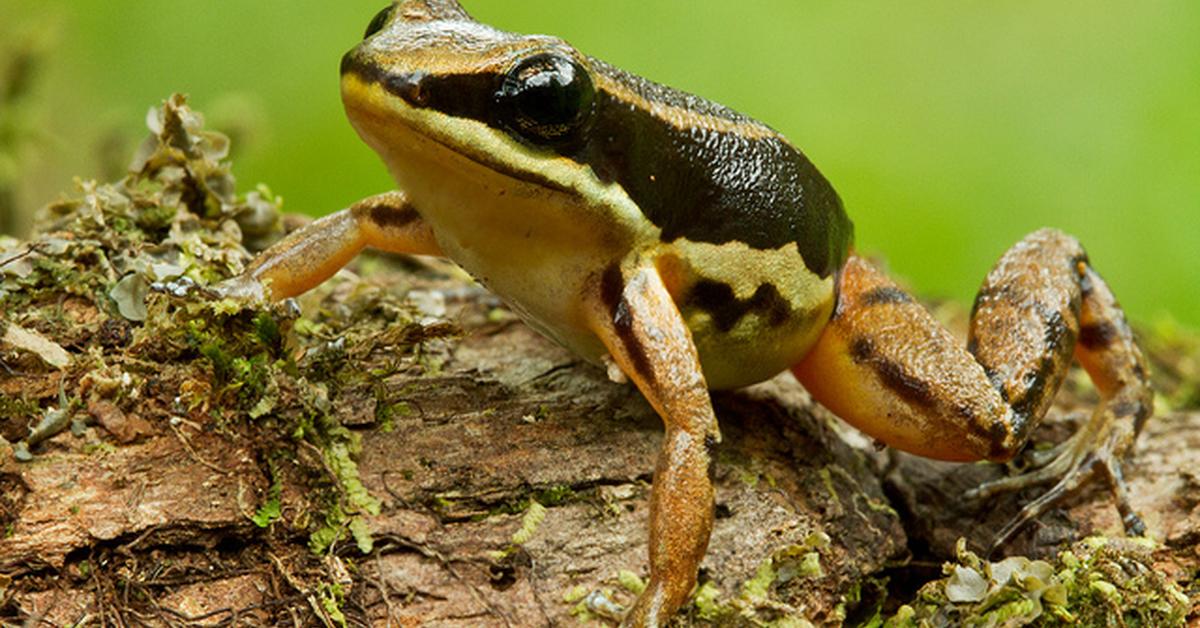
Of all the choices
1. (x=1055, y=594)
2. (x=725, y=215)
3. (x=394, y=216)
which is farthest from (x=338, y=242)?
(x=1055, y=594)

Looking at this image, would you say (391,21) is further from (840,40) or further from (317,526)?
(840,40)

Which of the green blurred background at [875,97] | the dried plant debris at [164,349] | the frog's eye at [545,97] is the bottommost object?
the dried plant debris at [164,349]

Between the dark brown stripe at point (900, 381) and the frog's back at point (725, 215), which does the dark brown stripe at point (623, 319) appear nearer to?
the frog's back at point (725, 215)

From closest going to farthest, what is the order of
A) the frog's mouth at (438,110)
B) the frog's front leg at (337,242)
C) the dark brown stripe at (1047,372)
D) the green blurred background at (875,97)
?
the frog's mouth at (438,110)
the frog's front leg at (337,242)
the dark brown stripe at (1047,372)
the green blurred background at (875,97)

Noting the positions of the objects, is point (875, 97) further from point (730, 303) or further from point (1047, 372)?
point (730, 303)

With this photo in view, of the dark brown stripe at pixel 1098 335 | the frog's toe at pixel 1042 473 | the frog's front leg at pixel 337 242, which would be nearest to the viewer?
the frog's front leg at pixel 337 242

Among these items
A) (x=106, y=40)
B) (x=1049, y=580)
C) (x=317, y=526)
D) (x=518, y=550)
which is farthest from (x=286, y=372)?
(x=106, y=40)

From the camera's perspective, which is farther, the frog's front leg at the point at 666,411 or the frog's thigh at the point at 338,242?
the frog's thigh at the point at 338,242

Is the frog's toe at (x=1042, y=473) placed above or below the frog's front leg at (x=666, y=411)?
above

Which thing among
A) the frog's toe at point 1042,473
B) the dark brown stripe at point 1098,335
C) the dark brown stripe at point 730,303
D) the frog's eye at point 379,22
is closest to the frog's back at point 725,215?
the dark brown stripe at point 730,303
